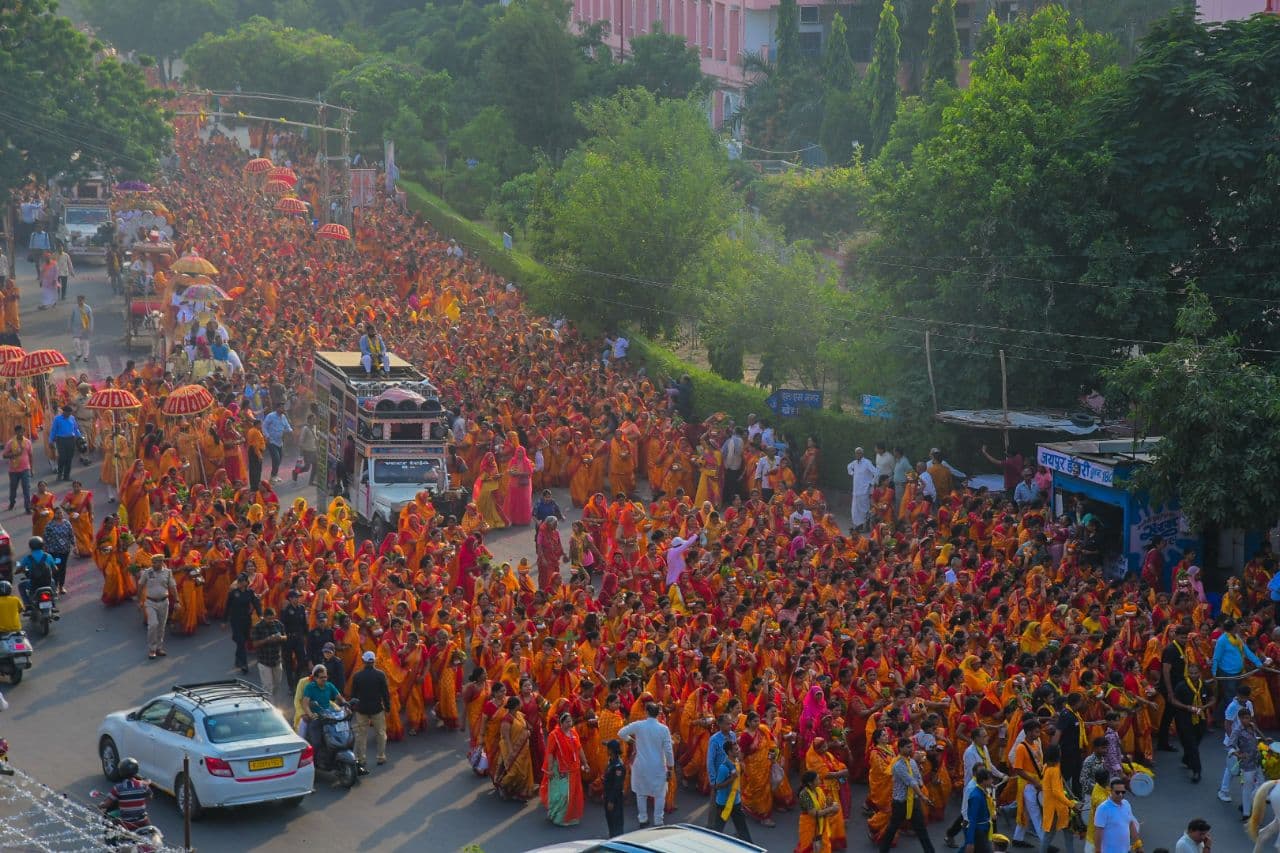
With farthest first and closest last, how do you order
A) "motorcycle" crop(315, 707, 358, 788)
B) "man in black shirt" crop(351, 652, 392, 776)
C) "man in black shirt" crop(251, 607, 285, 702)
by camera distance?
"man in black shirt" crop(251, 607, 285, 702) < "man in black shirt" crop(351, 652, 392, 776) < "motorcycle" crop(315, 707, 358, 788)

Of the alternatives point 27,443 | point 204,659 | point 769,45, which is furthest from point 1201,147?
point 769,45

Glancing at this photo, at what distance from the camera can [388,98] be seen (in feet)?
206

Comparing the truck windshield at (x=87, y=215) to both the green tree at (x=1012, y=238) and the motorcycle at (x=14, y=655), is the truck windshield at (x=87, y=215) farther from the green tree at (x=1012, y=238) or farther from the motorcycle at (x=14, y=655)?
the motorcycle at (x=14, y=655)

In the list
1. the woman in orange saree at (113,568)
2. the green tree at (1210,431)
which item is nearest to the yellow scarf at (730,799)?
the green tree at (1210,431)

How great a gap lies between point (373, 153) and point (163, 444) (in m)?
38.1

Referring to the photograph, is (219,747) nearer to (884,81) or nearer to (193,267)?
(193,267)

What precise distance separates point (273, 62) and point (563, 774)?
6017 centimetres

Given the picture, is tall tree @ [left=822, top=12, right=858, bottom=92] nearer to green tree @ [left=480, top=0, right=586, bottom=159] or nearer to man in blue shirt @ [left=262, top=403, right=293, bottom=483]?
green tree @ [left=480, top=0, right=586, bottom=159]

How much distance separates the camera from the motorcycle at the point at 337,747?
703 inches

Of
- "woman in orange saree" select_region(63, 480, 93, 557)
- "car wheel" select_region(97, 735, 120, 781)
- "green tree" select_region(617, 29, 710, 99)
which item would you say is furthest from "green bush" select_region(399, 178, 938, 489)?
"car wheel" select_region(97, 735, 120, 781)

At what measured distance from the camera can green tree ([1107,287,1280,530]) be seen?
2189 cm

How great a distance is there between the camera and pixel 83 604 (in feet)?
78.2

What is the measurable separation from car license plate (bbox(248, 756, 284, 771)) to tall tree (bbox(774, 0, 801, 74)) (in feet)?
151

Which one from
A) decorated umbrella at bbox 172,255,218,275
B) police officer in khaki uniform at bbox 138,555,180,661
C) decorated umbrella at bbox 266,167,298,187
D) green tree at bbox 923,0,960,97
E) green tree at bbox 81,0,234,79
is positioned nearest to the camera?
police officer in khaki uniform at bbox 138,555,180,661
